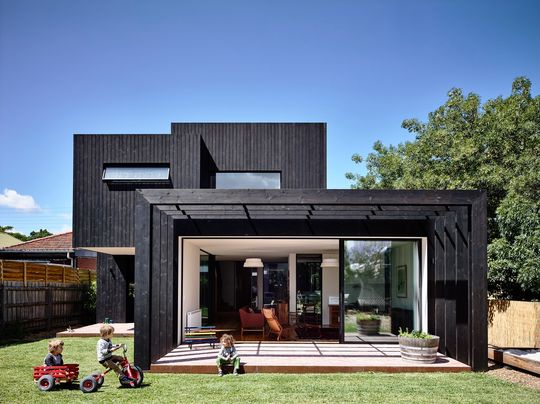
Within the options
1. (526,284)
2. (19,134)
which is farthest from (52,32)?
(526,284)

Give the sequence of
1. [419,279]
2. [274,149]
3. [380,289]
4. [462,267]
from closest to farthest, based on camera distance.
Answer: [462,267]
[419,279]
[380,289]
[274,149]

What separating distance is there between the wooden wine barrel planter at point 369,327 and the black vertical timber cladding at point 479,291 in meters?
3.04

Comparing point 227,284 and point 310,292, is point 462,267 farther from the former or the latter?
point 227,284

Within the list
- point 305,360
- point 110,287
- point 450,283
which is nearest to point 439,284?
point 450,283

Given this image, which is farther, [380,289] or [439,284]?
[380,289]

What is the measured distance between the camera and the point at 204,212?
1182 cm

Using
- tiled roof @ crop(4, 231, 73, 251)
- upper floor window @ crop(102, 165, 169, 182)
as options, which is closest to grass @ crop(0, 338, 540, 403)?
upper floor window @ crop(102, 165, 169, 182)

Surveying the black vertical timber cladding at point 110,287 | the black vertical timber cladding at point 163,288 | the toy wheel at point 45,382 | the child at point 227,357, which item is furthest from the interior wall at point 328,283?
the toy wheel at point 45,382

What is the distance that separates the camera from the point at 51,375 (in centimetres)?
817

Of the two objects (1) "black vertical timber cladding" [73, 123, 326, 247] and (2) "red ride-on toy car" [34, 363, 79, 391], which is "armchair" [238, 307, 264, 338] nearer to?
(1) "black vertical timber cladding" [73, 123, 326, 247]

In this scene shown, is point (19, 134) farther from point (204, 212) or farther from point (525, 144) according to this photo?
point (525, 144)

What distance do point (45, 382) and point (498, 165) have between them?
1530cm

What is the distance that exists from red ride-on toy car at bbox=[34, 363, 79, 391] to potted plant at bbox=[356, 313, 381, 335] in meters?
6.73

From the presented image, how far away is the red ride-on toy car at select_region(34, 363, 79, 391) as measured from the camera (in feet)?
26.7
